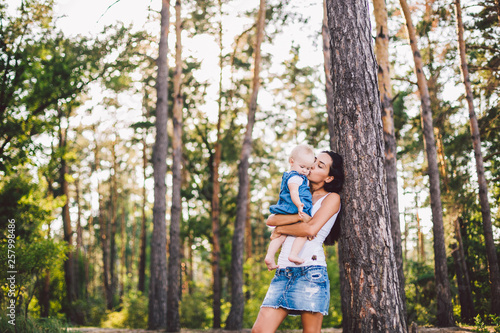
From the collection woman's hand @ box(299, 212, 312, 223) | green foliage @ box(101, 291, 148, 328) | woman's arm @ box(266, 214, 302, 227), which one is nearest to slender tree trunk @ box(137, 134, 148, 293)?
green foliage @ box(101, 291, 148, 328)

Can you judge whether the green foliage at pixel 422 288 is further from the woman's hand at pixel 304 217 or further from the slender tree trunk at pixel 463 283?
the woman's hand at pixel 304 217

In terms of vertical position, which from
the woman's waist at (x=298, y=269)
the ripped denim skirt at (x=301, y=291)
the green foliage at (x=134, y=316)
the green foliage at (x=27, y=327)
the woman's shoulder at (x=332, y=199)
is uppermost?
the woman's shoulder at (x=332, y=199)

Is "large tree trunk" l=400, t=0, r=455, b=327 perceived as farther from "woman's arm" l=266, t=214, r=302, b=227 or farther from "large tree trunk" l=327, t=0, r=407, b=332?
"woman's arm" l=266, t=214, r=302, b=227

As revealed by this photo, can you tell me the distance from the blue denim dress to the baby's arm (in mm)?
50

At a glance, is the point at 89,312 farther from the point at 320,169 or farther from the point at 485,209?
the point at 320,169

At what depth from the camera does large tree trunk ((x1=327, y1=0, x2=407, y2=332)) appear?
3.21 meters

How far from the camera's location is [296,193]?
10.8ft

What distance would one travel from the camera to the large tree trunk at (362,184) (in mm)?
3207

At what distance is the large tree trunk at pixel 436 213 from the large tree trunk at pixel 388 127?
1652 millimetres

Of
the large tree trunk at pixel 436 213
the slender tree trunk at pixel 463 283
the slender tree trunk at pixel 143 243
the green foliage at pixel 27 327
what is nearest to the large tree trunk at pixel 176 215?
the green foliage at pixel 27 327

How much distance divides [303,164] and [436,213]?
878cm

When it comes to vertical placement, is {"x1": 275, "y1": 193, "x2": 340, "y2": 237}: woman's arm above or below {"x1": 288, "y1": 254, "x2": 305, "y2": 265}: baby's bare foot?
above

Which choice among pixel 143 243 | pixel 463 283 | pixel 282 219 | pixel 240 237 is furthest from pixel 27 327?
pixel 143 243

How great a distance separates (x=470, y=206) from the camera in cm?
1397
